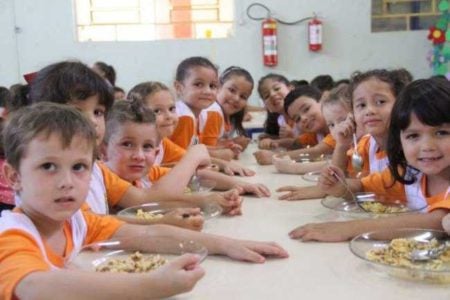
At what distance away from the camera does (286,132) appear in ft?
9.71

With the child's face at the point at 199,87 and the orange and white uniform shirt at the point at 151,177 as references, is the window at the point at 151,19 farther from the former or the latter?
the orange and white uniform shirt at the point at 151,177

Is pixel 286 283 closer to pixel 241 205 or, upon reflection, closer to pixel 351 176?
pixel 241 205

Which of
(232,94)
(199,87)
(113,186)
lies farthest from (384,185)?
(232,94)

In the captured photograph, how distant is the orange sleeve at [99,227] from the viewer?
112 centimetres

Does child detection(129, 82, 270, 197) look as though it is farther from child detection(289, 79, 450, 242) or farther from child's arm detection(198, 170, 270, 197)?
child detection(289, 79, 450, 242)

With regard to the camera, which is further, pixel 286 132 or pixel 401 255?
pixel 286 132

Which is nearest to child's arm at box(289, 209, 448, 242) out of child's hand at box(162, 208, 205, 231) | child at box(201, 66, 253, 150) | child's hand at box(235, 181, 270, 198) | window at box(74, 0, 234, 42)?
child's hand at box(162, 208, 205, 231)

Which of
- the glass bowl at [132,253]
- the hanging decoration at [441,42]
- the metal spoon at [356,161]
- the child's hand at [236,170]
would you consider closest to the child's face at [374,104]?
the metal spoon at [356,161]

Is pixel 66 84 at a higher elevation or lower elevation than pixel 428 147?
higher

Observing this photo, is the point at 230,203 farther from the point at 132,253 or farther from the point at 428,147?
the point at 428,147

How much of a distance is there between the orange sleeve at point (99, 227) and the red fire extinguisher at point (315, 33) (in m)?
3.75

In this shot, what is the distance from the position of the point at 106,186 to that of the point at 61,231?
40cm

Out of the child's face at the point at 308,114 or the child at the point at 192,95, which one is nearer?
the child at the point at 192,95

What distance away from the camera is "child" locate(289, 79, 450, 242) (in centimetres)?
114
